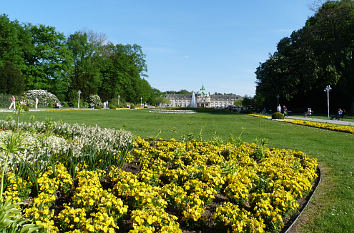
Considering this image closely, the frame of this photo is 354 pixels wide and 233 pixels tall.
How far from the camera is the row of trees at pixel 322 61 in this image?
2919 cm

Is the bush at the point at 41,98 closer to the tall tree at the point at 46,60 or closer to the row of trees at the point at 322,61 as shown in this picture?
the tall tree at the point at 46,60

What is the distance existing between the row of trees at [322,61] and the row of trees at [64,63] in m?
31.5

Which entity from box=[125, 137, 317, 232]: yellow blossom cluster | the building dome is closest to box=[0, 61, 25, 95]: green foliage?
box=[125, 137, 317, 232]: yellow blossom cluster

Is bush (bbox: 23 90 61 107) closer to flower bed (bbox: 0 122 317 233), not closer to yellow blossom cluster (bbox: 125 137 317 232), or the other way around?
flower bed (bbox: 0 122 317 233)

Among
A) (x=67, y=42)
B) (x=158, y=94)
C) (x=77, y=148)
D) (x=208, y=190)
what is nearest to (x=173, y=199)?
(x=208, y=190)

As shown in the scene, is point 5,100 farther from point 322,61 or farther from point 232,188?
point 322,61

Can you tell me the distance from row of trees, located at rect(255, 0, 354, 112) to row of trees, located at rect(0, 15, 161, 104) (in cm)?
3154

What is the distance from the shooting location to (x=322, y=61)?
30359mm

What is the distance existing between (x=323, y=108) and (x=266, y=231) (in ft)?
139

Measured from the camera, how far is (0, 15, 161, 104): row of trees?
34906 millimetres

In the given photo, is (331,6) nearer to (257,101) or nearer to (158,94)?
(257,101)

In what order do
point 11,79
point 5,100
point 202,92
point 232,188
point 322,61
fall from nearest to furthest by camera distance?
point 232,188
point 322,61
point 11,79
point 5,100
point 202,92

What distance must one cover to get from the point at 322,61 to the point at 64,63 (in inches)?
1633

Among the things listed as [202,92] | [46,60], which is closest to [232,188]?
[46,60]
